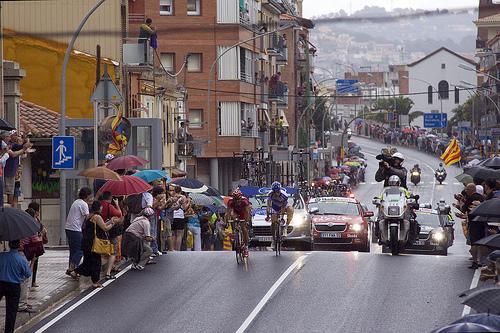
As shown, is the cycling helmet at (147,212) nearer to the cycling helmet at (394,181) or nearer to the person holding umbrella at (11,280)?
the cycling helmet at (394,181)

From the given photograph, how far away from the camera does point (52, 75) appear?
4778cm

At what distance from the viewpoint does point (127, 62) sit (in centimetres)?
5062

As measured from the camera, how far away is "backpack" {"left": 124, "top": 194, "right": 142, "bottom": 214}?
28.2 meters

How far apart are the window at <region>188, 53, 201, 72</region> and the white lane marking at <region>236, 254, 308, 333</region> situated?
4603 centimetres

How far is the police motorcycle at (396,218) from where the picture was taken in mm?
29344

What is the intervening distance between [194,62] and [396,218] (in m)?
46.0

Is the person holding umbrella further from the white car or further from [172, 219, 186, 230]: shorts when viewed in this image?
the white car

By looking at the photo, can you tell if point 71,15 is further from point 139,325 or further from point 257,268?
point 139,325

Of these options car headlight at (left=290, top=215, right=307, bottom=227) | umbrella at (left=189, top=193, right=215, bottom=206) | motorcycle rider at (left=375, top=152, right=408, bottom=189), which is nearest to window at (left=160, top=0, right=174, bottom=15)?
umbrella at (left=189, top=193, right=215, bottom=206)

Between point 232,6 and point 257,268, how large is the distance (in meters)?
48.9

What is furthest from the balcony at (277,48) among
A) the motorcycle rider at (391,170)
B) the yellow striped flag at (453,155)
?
the motorcycle rider at (391,170)

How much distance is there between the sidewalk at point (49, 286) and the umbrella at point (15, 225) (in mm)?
1577

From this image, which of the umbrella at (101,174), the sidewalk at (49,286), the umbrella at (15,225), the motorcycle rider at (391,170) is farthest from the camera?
the motorcycle rider at (391,170)

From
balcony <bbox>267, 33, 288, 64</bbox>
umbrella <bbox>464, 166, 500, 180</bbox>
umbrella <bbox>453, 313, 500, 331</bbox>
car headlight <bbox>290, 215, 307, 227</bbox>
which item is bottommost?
car headlight <bbox>290, 215, 307, 227</bbox>
